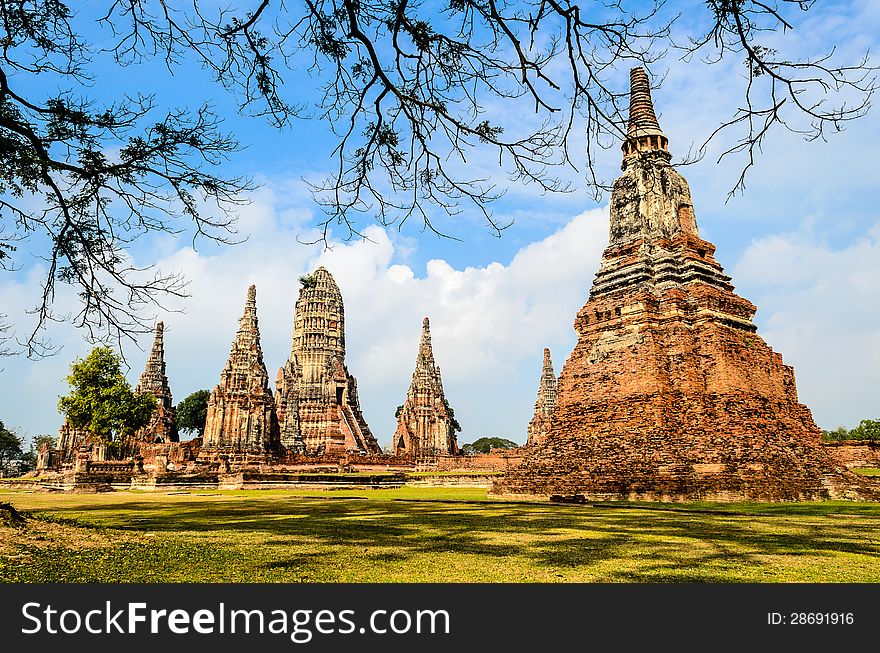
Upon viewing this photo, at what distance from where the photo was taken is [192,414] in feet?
278

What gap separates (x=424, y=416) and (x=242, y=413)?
18808mm

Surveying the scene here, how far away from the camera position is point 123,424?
1729 inches

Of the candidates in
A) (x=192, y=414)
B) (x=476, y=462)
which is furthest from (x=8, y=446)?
(x=476, y=462)

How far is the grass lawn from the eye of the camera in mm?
5168

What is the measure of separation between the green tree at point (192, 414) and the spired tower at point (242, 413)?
38857 millimetres

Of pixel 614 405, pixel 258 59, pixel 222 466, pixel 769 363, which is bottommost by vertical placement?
pixel 222 466

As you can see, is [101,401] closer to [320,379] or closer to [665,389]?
[320,379]

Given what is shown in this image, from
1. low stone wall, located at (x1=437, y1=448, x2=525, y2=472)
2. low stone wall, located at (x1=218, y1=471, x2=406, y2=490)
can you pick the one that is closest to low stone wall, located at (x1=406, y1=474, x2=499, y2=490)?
low stone wall, located at (x1=218, y1=471, x2=406, y2=490)

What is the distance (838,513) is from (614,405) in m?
6.82

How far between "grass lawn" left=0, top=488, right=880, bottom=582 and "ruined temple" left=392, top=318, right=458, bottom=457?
48419 millimetres
